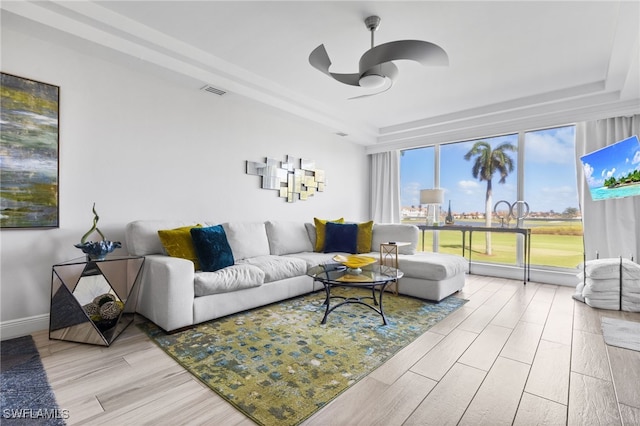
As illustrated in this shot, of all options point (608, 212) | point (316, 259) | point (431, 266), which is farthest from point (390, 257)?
point (608, 212)

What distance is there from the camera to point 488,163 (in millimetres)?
5062

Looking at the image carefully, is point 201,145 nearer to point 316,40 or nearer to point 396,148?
point 316,40

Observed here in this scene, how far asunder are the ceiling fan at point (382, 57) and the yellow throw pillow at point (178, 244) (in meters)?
1.96

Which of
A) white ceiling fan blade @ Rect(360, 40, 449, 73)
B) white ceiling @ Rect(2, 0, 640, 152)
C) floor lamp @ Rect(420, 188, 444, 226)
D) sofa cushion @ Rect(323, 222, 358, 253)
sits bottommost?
sofa cushion @ Rect(323, 222, 358, 253)

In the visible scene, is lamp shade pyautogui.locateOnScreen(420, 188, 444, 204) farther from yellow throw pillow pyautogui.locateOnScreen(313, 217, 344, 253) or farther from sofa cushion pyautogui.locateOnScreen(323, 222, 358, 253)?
yellow throw pillow pyautogui.locateOnScreen(313, 217, 344, 253)

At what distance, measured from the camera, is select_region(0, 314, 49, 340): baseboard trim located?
2.32m

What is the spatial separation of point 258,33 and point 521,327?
11.6ft

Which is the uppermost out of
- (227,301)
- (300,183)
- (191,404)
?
(300,183)

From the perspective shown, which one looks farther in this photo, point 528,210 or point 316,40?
point 528,210

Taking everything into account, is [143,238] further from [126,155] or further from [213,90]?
[213,90]

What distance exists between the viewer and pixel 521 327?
2611 mm

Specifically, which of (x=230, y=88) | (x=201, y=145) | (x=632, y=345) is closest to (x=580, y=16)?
(x=632, y=345)

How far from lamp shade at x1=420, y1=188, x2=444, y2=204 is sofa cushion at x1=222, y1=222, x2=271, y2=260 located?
2.74 metres

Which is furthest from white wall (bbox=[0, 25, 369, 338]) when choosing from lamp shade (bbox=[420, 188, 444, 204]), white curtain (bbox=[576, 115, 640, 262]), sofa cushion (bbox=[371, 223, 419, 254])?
white curtain (bbox=[576, 115, 640, 262])
